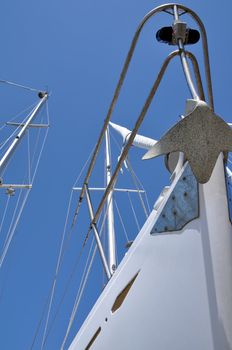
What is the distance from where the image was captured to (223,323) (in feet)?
7.06

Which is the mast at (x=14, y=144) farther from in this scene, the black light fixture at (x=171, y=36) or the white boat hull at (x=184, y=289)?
the white boat hull at (x=184, y=289)

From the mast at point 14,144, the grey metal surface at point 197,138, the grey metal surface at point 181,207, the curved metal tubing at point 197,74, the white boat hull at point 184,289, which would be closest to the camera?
the white boat hull at point 184,289

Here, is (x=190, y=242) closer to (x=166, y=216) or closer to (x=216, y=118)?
(x=166, y=216)

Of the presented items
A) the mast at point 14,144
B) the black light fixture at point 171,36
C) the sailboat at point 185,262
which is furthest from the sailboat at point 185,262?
the mast at point 14,144

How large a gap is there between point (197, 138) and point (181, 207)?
1.64 ft

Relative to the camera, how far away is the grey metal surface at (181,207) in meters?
2.56

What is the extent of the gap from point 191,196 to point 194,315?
0.76 m

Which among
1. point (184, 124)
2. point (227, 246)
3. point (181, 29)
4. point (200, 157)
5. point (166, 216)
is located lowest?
point (227, 246)

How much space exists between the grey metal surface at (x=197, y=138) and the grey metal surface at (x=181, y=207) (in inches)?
11.7

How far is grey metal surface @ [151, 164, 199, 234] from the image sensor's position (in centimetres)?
256

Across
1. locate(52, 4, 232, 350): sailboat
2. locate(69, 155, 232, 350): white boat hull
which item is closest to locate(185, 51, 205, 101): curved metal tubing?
locate(52, 4, 232, 350): sailboat

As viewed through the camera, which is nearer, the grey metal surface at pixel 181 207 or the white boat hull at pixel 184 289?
the white boat hull at pixel 184 289

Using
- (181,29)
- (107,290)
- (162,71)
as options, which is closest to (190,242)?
(107,290)

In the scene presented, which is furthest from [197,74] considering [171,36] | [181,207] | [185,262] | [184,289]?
[184,289]
